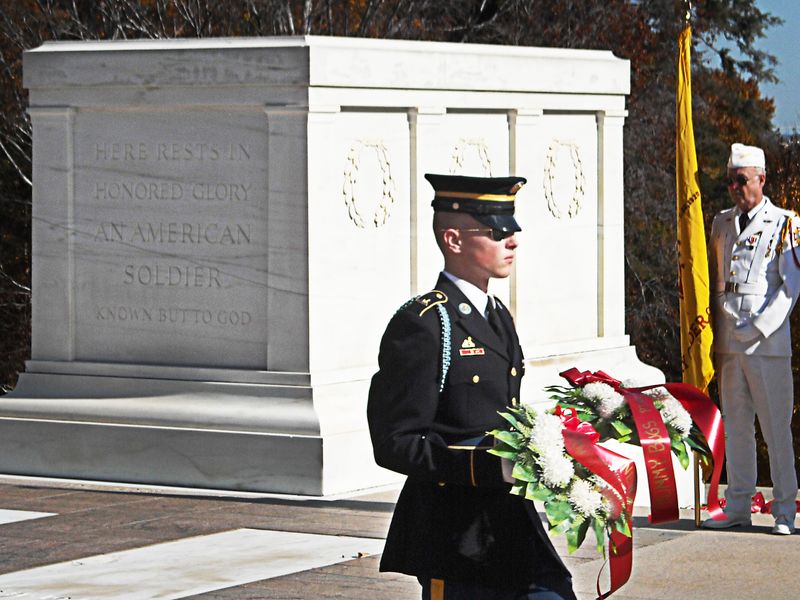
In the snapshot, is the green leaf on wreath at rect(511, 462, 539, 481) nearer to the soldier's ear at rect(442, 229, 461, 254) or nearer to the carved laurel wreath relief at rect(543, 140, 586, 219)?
the soldier's ear at rect(442, 229, 461, 254)

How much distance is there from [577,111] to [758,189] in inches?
148

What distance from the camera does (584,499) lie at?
4.10m

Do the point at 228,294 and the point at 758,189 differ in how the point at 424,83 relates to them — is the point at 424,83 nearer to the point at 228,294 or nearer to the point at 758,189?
the point at 228,294

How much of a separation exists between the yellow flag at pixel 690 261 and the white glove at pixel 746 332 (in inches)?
12.7

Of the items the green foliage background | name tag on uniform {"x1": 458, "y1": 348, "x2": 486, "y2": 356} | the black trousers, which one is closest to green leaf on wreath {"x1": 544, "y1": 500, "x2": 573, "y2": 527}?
the black trousers

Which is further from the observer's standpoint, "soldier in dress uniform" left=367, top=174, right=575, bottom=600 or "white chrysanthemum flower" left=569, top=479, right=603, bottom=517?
"soldier in dress uniform" left=367, top=174, right=575, bottom=600

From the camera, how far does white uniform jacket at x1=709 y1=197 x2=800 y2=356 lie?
8602 mm

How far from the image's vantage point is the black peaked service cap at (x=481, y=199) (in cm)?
448

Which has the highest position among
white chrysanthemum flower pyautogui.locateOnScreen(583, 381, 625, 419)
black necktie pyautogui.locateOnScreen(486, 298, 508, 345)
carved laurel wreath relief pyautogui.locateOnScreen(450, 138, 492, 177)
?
carved laurel wreath relief pyautogui.locateOnScreen(450, 138, 492, 177)

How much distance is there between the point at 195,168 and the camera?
33.8 ft

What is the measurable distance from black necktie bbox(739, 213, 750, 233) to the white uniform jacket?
0.02m

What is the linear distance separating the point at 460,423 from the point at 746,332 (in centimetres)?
446

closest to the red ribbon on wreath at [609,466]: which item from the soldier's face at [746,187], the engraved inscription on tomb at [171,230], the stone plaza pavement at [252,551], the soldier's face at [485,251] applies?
the soldier's face at [485,251]

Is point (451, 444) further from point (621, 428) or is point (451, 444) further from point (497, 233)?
point (497, 233)
